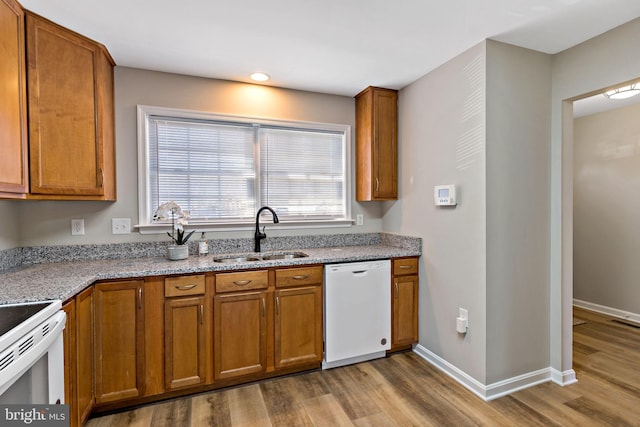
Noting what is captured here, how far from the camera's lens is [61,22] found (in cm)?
189

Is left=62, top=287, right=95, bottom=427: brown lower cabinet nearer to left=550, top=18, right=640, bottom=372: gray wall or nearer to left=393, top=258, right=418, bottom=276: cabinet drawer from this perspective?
left=393, top=258, right=418, bottom=276: cabinet drawer

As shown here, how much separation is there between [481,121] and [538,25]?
624 millimetres

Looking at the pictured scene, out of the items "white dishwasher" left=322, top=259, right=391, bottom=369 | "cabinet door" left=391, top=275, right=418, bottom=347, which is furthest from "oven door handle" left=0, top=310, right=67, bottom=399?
"cabinet door" left=391, top=275, right=418, bottom=347

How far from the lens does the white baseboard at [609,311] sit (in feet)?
11.2

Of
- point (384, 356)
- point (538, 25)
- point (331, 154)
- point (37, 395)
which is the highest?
point (538, 25)

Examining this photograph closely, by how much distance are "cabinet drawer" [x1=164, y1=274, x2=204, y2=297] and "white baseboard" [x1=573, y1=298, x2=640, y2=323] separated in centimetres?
444

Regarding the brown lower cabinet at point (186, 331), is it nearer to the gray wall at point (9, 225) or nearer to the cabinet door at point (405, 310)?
the gray wall at point (9, 225)

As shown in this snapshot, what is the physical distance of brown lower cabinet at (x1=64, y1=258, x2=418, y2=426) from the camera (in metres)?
1.87

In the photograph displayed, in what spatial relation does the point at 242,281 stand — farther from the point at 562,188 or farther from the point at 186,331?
the point at 562,188

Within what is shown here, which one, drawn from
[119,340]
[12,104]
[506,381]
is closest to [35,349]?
[119,340]

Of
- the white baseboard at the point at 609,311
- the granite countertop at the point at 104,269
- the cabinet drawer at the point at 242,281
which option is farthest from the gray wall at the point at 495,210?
the white baseboard at the point at 609,311

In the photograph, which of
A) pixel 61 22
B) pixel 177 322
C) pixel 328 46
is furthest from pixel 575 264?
pixel 61 22

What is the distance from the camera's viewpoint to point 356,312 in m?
2.54

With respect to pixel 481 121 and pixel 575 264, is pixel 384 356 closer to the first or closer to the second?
pixel 481 121
